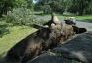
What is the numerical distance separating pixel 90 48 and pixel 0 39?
9666 millimetres

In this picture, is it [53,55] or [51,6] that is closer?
[53,55]

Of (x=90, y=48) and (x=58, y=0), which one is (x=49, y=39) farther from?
(x=58, y=0)

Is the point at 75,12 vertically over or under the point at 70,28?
under

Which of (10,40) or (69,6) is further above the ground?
(10,40)

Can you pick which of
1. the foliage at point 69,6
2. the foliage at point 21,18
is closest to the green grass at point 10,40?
the foliage at point 21,18

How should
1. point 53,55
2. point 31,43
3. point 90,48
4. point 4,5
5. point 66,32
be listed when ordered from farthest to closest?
1. point 4,5
2. point 66,32
3. point 31,43
4. point 90,48
5. point 53,55

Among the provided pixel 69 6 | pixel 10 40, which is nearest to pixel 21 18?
pixel 10 40

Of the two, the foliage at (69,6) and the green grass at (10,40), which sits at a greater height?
the green grass at (10,40)

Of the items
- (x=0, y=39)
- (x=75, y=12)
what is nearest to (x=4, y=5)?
(x=0, y=39)

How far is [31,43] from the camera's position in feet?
19.0

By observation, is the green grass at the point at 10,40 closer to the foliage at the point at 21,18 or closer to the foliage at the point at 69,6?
the foliage at the point at 21,18

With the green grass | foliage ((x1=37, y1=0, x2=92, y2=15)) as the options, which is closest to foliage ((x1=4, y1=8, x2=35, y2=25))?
the green grass

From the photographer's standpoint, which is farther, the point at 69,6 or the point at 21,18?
the point at 69,6

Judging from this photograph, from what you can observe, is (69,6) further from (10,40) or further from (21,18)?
(10,40)
